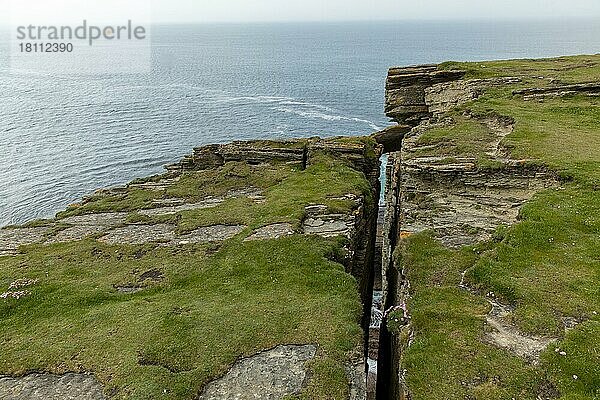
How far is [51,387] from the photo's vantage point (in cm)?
1894

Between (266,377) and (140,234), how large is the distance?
1673 centimetres

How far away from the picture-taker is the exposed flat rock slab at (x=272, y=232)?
29.7 meters

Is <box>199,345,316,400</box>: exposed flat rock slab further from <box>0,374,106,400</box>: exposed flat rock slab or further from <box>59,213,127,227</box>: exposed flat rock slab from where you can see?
<box>59,213,127,227</box>: exposed flat rock slab

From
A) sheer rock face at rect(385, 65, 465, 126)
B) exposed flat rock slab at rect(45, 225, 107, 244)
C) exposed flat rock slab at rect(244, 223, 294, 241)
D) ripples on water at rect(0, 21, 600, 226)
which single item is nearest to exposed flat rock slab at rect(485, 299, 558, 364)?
exposed flat rock slab at rect(244, 223, 294, 241)

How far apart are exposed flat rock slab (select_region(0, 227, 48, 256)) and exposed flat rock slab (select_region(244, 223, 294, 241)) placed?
46.7 feet

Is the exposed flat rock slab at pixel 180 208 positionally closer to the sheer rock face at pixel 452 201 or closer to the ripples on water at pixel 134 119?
the sheer rock face at pixel 452 201

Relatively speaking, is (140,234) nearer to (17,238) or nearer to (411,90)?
(17,238)

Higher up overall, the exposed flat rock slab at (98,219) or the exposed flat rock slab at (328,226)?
the exposed flat rock slab at (328,226)

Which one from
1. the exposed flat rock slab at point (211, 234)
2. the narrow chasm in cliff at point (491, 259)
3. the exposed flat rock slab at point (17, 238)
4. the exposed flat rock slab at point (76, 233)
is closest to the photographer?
the narrow chasm in cliff at point (491, 259)

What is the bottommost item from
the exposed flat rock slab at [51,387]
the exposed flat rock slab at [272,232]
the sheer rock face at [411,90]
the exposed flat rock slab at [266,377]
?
the exposed flat rock slab at [51,387]

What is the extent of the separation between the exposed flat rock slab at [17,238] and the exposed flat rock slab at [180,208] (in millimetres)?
6623

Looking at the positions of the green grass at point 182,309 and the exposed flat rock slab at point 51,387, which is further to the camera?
the green grass at point 182,309

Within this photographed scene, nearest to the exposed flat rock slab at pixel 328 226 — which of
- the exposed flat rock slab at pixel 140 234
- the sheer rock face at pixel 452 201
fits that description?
the sheer rock face at pixel 452 201

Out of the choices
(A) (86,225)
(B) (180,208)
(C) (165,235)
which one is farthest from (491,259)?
(A) (86,225)
